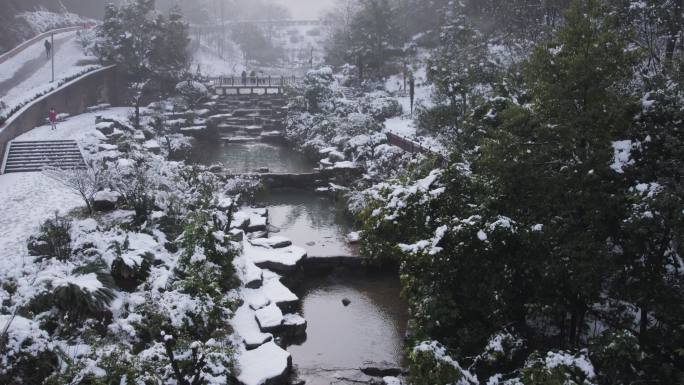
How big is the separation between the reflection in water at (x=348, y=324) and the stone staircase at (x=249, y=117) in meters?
22.8

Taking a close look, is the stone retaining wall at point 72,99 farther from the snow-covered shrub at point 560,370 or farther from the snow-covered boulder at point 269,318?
the snow-covered shrub at point 560,370

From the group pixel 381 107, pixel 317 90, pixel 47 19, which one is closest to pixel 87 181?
pixel 317 90

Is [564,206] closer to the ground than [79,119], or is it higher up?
closer to the ground

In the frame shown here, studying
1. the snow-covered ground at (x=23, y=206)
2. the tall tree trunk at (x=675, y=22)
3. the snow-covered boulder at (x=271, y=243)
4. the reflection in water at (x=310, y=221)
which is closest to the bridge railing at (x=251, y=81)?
the reflection in water at (x=310, y=221)

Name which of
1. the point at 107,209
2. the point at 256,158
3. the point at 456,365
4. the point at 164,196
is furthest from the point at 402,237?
the point at 256,158

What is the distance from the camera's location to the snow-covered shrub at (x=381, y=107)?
103ft

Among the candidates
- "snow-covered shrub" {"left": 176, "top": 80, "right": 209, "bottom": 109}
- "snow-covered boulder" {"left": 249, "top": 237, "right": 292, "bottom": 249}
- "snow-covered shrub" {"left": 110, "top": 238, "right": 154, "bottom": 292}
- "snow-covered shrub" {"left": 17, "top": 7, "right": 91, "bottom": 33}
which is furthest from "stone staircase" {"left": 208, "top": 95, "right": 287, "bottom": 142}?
"snow-covered shrub" {"left": 110, "top": 238, "right": 154, "bottom": 292}

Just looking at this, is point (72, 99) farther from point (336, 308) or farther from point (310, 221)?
point (336, 308)

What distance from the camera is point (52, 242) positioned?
1150 centimetres

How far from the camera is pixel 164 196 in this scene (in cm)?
1445

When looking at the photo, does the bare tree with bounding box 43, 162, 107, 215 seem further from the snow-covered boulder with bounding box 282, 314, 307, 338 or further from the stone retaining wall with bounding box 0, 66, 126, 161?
the stone retaining wall with bounding box 0, 66, 126, 161

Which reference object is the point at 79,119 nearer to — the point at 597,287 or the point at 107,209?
the point at 107,209

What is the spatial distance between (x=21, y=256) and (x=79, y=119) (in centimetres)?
2085

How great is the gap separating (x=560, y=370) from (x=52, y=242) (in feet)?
36.0
